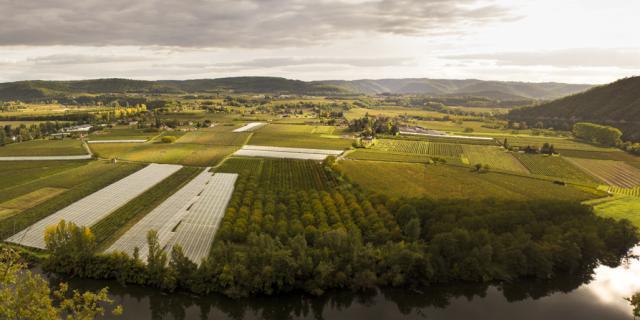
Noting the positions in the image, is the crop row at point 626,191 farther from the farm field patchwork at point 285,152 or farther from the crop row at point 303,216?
the farm field patchwork at point 285,152

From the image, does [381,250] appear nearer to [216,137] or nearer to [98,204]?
[98,204]

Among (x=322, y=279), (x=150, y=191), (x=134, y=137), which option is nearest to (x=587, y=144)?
(x=322, y=279)

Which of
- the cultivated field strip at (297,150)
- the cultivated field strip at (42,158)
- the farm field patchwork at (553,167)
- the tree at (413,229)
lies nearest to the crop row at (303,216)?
the tree at (413,229)

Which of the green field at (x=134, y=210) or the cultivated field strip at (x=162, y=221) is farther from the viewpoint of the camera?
the green field at (x=134, y=210)

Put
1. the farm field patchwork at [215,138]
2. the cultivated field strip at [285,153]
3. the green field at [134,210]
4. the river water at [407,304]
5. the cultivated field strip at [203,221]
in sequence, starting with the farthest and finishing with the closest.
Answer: the farm field patchwork at [215,138] → the cultivated field strip at [285,153] → the green field at [134,210] → the cultivated field strip at [203,221] → the river water at [407,304]

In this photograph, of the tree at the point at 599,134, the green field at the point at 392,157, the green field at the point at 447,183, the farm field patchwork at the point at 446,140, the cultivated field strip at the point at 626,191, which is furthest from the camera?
the farm field patchwork at the point at 446,140

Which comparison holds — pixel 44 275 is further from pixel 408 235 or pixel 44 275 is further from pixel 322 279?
pixel 408 235

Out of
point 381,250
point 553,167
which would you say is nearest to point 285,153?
point 381,250
